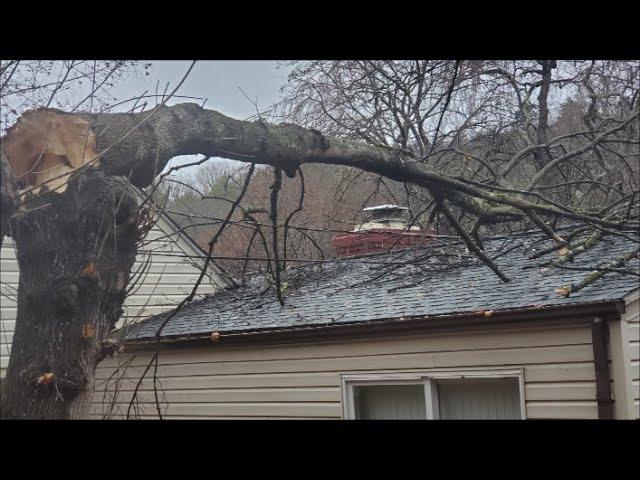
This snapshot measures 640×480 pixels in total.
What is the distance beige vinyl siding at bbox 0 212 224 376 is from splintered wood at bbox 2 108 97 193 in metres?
0.24

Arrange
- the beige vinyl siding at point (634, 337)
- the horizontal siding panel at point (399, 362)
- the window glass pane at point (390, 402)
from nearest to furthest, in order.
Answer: the beige vinyl siding at point (634, 337)
the horizontal siding panel at point (399, 362)
the window glass pane at point (390, 402)

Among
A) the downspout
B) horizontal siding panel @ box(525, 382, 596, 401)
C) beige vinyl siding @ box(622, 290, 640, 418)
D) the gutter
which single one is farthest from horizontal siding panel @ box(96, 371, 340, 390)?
beige vinyl siding @ box(622, 290, 640, 418)

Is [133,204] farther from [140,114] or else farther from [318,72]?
[318,72]

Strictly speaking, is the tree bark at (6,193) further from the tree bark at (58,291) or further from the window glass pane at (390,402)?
the window glass pane at (390,402)

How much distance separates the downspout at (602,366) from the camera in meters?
2.66

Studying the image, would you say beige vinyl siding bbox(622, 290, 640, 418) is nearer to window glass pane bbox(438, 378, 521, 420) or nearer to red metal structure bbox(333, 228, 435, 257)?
window glass pane bbox(438, 378, 521, 420)

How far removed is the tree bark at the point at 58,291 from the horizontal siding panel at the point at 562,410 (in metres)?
1.51

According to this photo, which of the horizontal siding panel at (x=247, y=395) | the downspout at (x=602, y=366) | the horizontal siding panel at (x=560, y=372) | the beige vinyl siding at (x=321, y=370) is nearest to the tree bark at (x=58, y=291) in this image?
the beige vinyl siding at (x=321, y=370)

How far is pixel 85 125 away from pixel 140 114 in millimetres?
170

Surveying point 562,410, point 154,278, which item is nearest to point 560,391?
point 562,410

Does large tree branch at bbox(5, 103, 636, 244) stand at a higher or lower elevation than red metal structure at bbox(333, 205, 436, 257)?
higher

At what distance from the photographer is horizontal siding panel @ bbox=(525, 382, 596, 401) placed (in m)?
2.71

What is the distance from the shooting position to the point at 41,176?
222 cm
